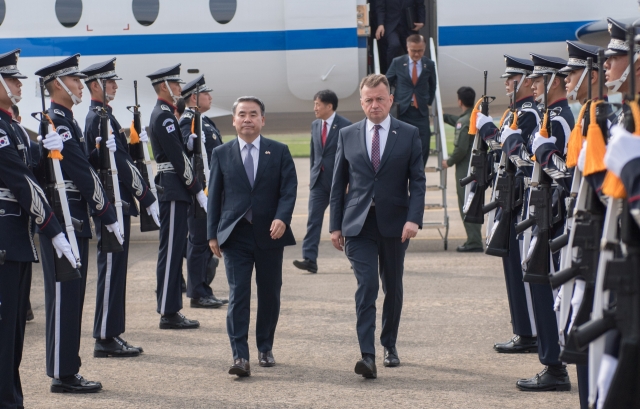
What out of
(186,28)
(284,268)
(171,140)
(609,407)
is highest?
(186,28)

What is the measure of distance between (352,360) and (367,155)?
4.56ft

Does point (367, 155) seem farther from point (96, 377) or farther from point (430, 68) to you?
point (430, 68)

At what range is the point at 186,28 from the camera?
11.2 meters

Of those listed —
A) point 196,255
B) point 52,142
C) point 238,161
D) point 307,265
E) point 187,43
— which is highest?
point 187,43

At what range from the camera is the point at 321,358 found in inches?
237

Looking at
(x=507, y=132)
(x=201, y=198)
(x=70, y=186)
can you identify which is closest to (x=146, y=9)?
(x=201, y=198)

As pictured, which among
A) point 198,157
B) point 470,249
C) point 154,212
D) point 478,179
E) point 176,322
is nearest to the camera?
point 478,179

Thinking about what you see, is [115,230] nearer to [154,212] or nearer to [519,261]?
[154,212]

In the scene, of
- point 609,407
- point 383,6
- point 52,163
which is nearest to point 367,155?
point 52,163

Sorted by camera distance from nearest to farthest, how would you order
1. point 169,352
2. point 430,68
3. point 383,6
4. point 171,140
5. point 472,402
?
1. point 472,402
2. point 169,352
3. point 171,140
4. point 430,68
5. point 383,6

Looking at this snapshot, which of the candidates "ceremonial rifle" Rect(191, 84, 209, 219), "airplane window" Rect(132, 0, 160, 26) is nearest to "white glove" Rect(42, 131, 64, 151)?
"ceremonial rifle" Rect(191, 84, 209, 219)

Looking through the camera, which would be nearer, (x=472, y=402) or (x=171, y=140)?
(x=472, y=402)

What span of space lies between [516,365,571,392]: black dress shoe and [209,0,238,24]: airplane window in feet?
23.6

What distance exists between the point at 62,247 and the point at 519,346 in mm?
3173
